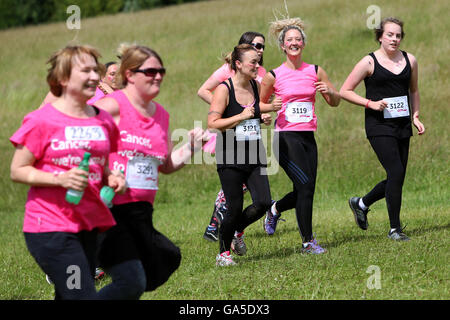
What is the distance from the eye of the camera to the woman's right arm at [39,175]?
173 inches

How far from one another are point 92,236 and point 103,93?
3.73 metres

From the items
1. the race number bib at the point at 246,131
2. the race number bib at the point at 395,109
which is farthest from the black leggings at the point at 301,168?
the race number bib at the point at 395,109

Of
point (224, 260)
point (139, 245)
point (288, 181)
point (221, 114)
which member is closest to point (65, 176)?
point (139, 245)

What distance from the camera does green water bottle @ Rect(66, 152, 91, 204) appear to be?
14.6 ft

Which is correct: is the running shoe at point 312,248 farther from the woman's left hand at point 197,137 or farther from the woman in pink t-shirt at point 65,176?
the woman in pink t-shirt at point 65,176

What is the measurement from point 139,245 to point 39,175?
903 mm

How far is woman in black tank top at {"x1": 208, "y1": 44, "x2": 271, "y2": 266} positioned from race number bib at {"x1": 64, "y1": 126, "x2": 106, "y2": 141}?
2.77 metres

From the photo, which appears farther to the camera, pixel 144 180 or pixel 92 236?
pixel 144 180

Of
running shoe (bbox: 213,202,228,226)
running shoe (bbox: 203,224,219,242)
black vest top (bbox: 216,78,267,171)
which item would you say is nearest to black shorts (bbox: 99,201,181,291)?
black vest top (bbox: 216,78,267,171)

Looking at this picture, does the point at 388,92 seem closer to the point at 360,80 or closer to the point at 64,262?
the point at 360,80

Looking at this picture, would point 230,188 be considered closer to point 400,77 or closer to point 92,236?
point 400,77

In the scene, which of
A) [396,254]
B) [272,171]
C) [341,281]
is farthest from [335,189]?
[341,281]

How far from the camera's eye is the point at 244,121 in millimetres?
7480

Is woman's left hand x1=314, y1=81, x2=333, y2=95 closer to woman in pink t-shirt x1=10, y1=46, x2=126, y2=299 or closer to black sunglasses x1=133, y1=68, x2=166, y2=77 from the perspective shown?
black sunglasses x1=133, y1=68, x2=166, y2=77
